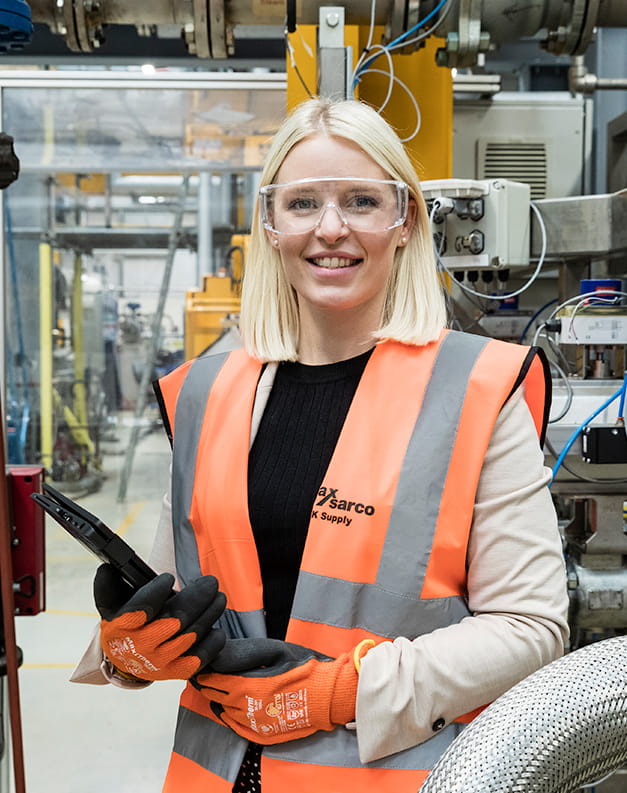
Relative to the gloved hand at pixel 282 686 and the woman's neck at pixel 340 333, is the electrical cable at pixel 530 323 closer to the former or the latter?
the woman's neck at pixel 340 333

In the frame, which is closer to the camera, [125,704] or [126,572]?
[126,572]

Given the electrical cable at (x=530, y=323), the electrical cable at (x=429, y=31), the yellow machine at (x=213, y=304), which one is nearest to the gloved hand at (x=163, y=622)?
the electrical cable at (x=429, y=31)

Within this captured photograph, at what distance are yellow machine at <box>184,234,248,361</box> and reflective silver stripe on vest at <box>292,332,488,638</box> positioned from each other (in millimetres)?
3040

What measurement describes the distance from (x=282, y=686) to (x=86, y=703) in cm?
267

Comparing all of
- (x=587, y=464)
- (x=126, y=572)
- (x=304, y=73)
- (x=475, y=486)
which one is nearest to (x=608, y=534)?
(x=587, y=464)

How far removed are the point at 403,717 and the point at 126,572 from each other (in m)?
0.38

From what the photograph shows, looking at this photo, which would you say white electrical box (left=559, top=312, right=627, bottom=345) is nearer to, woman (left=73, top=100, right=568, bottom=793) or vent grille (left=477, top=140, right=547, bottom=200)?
woman (left=73, top=100, right=568, bottom=793)

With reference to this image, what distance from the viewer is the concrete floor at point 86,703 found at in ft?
9.30

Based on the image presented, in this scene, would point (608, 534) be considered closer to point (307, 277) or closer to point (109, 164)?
point (307, 277)

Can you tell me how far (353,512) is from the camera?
3.44ft

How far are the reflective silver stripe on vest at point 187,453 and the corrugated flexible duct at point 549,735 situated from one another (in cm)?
72

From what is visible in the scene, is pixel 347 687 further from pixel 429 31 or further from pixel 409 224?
pixel 429 31

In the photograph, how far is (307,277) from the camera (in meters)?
1.15

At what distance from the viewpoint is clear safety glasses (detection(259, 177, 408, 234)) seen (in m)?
1.12
